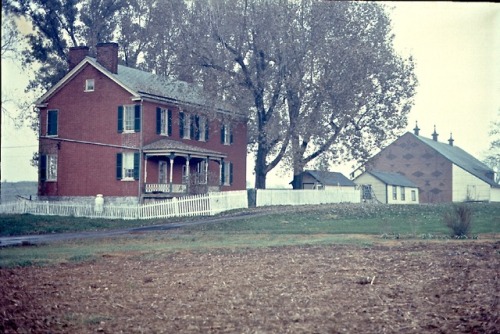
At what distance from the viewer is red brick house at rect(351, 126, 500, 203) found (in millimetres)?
57406

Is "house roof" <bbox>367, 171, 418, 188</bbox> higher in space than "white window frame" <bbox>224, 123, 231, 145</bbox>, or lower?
lower

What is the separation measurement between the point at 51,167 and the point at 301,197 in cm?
1489

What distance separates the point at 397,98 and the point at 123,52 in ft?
70.0

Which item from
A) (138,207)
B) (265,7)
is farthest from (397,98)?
(138,207)

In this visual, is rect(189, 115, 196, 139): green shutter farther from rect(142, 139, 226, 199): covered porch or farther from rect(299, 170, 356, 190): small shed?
rect(299, 170, 356, 190): small shed

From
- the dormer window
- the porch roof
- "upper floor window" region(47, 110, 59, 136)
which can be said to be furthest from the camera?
"upper floor window" region(47, 110, 59, 136)

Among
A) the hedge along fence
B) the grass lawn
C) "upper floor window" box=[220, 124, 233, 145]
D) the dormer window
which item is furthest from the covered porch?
the grass lawn

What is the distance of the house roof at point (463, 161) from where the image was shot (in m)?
58.6

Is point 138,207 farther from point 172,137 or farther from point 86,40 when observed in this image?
point 86,40

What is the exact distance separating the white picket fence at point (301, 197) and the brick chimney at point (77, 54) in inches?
492

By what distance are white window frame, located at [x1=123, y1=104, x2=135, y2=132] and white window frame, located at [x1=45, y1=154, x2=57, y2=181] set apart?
494 cm

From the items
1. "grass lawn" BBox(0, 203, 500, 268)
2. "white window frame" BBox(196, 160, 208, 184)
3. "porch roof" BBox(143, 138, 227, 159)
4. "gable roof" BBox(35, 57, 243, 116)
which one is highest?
A: "gable roof" BBox(35, 57, 243, 116)

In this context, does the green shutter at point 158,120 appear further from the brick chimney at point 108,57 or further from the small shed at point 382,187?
the small shed at point 382,187

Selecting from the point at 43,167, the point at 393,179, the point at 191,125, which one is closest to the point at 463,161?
the point at 393,179
